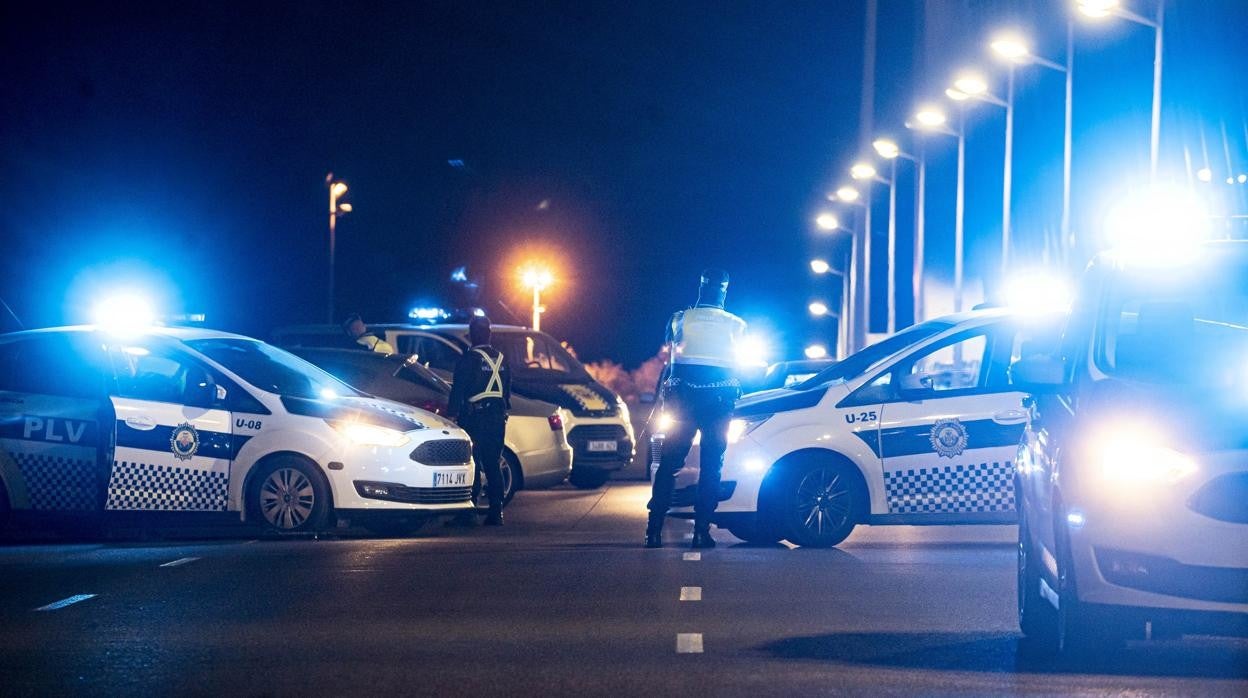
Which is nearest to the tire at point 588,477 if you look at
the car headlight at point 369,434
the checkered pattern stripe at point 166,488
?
the car headlight at point 369,434

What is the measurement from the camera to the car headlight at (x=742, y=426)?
13.6 meters

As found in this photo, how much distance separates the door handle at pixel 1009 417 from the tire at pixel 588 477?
9171 millimetres

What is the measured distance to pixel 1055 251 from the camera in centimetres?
5678

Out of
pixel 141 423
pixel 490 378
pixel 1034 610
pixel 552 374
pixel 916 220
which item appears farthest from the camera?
pixel 916 220

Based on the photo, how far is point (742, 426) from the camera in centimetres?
1362

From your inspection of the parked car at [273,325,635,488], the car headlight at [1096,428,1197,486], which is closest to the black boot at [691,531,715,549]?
the car headlight at [1096,428,1197,486]

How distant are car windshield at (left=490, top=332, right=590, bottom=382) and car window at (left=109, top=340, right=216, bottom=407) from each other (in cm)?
780

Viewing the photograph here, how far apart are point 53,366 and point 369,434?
225 centimetres

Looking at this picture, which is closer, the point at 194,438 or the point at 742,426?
the point at 742,426

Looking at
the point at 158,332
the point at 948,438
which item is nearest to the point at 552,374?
the point at 158,332

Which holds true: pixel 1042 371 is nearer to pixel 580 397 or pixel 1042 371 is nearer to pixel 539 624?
pixel 539 624

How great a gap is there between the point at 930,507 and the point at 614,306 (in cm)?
10227

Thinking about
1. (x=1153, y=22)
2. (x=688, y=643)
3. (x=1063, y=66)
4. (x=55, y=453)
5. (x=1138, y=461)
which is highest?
(x=1063, y=66)

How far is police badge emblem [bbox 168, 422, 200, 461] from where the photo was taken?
46.0ft
